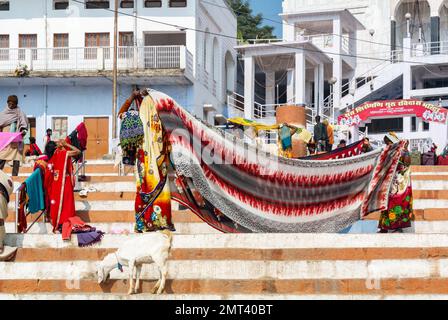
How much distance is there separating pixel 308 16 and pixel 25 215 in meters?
19.8

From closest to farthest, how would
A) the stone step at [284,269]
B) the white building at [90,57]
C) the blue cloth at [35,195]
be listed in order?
the stone step at [284,269] → the blue cloth at [35,195] → the white building at [90,57]

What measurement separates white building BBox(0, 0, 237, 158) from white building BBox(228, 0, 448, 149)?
2.61 m

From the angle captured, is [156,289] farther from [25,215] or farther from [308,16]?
[308,16]

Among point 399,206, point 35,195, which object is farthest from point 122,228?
point 399,206

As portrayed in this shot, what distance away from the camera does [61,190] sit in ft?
35.7

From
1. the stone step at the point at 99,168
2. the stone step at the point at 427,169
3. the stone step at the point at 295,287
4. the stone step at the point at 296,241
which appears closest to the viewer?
the stone step at the point at 295,287

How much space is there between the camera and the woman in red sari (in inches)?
425

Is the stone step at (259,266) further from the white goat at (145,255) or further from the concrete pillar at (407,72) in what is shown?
the concrete pillar at (407,72)

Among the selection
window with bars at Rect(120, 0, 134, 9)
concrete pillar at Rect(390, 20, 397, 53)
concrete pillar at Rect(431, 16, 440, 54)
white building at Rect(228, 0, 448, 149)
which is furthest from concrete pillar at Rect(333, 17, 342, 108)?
window with bars at Rect(120, 0, 134, 9)

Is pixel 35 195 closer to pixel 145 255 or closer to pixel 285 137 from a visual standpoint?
pixel 145 255

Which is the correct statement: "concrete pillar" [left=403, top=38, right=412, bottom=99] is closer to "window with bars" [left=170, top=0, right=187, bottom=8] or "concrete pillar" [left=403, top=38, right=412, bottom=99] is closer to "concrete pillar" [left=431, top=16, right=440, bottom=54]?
"concrete pillar" [left=431, top=16, right=440, bottom=54]

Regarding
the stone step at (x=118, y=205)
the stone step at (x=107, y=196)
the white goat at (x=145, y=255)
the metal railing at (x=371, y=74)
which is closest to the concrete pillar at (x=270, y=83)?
the metal railing at (x=371, y=74)

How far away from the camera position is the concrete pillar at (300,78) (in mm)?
26859

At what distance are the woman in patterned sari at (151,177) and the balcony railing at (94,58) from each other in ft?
50.2
